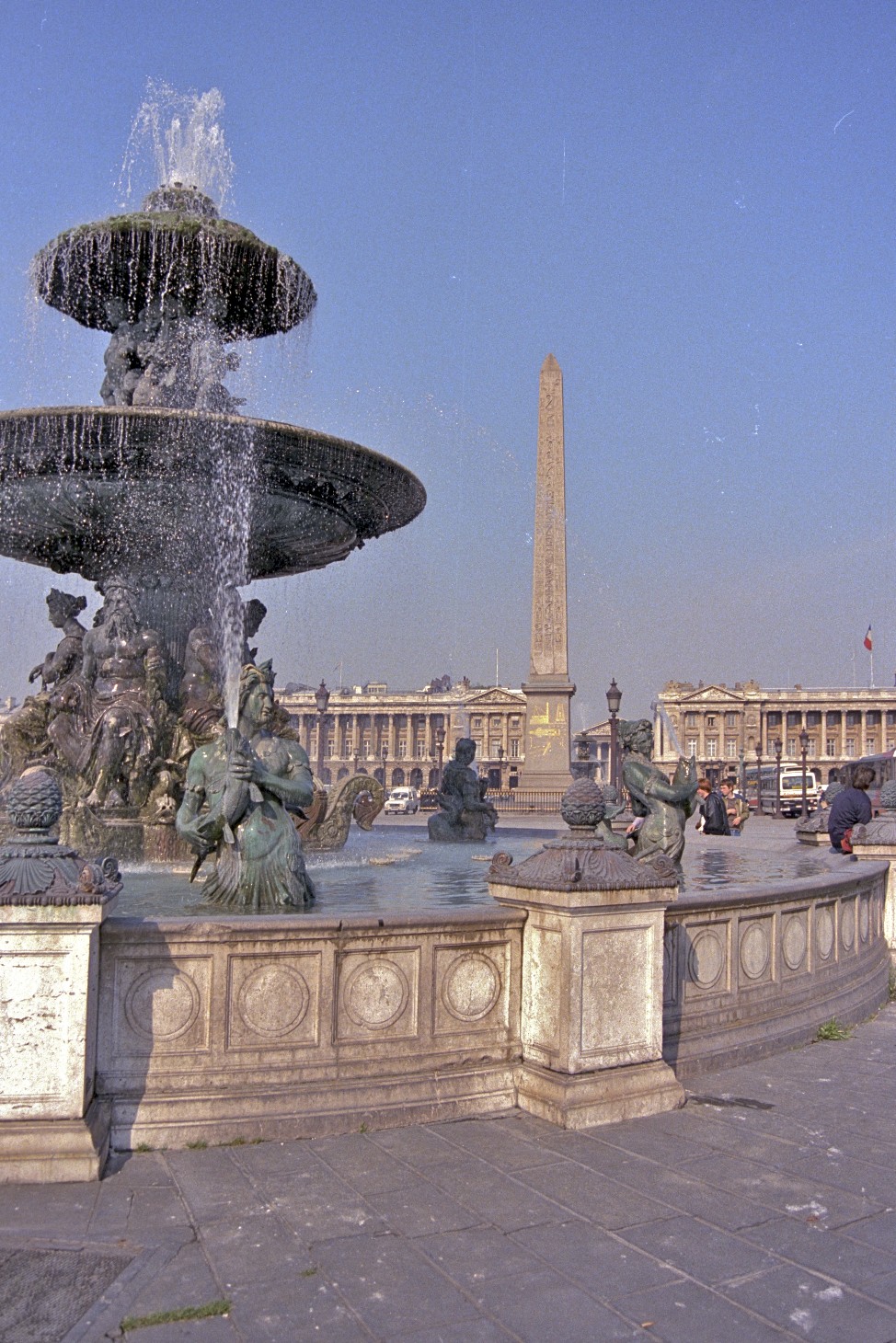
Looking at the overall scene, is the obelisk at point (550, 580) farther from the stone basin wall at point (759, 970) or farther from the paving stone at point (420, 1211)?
the paving stone at point (420, 1211)

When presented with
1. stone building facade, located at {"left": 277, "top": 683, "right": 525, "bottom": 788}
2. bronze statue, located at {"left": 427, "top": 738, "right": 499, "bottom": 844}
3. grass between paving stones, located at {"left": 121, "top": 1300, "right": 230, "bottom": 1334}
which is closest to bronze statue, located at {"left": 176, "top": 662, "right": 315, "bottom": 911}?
grass between paving stones, located at {"left": 121, "top": 1300, "right": 230, "bottom": 1334}

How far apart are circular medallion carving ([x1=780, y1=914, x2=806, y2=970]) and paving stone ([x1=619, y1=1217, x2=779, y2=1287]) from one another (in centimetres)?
317

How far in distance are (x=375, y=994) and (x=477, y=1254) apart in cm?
151

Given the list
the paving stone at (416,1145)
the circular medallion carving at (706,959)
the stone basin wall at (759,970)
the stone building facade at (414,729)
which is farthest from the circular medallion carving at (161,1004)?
the stone building facade at (414,729)

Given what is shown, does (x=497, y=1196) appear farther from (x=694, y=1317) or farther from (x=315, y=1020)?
(x=315, y=1020)

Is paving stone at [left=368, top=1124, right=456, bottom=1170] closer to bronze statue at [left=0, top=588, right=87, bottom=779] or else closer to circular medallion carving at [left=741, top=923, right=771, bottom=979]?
circular medallion carving at [left=741, top=923, right=771, bottom=979]

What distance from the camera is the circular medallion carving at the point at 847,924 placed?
7.84m

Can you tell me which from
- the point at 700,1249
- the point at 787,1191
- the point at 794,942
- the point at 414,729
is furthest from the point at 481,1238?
the point at 414,729

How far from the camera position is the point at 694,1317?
10.8 feet

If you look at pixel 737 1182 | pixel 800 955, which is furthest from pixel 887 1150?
pixel 800 955

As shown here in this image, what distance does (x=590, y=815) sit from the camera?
5543 mm

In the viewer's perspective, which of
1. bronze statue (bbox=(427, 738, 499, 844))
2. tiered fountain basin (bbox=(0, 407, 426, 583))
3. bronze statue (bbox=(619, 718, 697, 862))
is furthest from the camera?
bronze statue (bbox=(427, 738, 499, 844))

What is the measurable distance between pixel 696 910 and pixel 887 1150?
1.55 m

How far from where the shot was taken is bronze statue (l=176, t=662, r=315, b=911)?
6637 millimetres
